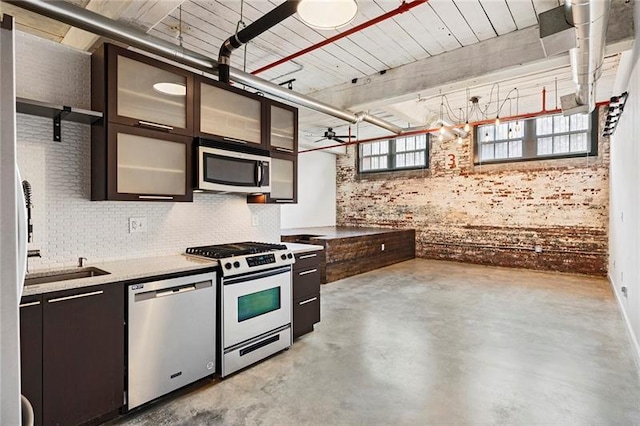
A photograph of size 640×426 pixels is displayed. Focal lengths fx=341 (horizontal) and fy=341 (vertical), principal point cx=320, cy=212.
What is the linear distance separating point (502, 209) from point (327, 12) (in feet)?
22.8

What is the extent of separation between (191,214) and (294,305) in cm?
131

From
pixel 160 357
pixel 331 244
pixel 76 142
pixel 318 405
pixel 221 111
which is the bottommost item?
pixel 318 405

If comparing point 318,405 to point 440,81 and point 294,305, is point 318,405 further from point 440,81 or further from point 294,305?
point 440,81

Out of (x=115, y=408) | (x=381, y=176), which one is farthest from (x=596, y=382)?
(x=381, y=176)

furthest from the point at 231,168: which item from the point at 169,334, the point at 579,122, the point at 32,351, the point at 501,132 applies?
the point at 579,122

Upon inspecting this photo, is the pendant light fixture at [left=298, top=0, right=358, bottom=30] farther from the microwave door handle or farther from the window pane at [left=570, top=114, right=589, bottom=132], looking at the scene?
the window pane at [left=570, top=114, right=589, bottom=132]

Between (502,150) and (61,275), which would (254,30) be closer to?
(61,275)

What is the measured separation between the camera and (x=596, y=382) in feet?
8.49

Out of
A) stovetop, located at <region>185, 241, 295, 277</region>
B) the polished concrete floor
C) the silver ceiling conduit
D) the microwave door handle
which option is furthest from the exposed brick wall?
the microwave door handle

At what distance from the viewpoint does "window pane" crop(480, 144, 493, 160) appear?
768 cm

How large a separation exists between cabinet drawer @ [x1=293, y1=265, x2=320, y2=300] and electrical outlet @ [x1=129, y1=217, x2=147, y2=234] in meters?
1.40

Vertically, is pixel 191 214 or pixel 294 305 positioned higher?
pixel 191 214

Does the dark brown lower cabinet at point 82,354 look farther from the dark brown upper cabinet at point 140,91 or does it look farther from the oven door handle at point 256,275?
the dark brown upper cabinet at point 140,91

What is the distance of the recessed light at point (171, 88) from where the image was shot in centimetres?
262
